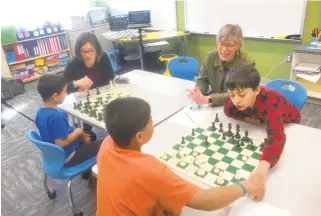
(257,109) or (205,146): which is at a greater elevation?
(257,109)

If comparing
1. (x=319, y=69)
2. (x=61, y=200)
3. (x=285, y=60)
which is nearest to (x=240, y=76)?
(x=61, y=200)

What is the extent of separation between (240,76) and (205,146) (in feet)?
1.32

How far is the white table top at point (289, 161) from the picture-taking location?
3.23 feet

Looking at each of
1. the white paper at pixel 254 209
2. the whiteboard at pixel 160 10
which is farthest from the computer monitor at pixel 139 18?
the white paper at pixel 254 209

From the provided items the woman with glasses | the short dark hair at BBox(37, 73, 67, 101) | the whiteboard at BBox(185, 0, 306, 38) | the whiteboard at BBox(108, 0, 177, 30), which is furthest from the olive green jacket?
the whiteboard at BBox(108, 0, 177, 30)

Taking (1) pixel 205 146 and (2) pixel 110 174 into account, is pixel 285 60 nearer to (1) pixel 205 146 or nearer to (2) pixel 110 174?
(1) pixel 205 146

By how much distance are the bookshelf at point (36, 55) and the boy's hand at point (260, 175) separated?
15.4 feet

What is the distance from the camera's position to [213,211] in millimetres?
977

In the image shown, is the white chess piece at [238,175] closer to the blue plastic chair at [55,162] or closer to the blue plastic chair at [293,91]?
the blue plastic chair at [293,91]

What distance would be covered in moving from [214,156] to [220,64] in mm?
977

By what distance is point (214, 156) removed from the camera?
125 centimetres

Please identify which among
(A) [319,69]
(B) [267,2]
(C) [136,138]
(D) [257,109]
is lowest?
(A) [319,69]

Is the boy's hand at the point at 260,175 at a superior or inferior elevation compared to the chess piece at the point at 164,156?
superior

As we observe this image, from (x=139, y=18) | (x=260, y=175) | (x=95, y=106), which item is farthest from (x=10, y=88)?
(x=260, y=175)
